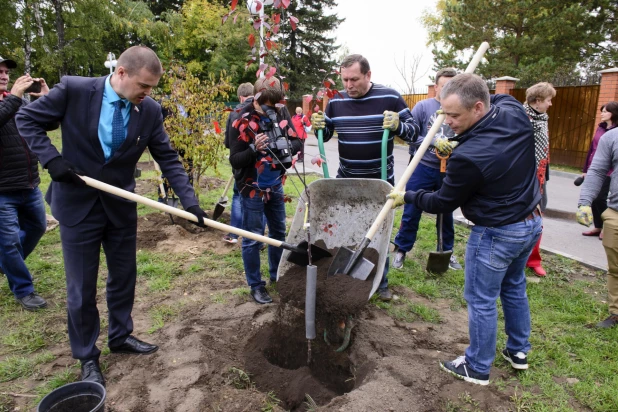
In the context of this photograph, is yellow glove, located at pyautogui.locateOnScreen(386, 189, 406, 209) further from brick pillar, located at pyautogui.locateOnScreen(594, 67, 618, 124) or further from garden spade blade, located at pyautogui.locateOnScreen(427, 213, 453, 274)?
brick pillar, located at pyautogui.locateOnScreen(594, 67, 618, 124)

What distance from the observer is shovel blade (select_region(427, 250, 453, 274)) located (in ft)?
14.4

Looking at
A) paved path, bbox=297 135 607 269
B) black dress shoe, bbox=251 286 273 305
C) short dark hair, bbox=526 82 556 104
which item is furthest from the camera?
paved path, bbox=297 135 607 269

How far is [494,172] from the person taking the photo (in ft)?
7.87

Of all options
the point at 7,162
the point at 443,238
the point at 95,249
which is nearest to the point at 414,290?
the point at 443,238

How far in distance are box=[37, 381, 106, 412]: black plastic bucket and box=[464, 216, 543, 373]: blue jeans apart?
7.26 ft

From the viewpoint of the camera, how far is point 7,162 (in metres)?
3.58

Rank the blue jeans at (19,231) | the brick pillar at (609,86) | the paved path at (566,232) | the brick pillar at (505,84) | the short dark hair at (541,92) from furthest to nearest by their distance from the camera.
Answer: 1. the brick pillar at (505,84)
2. the brick pillar at (609,86)
3. the paved path at (566,232)
4. the short dark hair at (541,92)
5. the blue jeans at (19,231)

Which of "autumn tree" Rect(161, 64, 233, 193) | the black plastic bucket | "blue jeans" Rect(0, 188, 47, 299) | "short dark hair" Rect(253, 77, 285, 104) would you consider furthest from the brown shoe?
"blue jeans" Rect(0, 188, 47, 299)

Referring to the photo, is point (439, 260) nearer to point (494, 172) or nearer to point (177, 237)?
point (494, 172)

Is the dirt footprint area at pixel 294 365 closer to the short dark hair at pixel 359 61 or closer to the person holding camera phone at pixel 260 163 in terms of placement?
the person holding camera phone at pixel 260 163

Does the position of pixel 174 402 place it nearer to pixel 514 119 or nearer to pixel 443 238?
pixel 514 119

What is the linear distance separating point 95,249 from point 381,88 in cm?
259

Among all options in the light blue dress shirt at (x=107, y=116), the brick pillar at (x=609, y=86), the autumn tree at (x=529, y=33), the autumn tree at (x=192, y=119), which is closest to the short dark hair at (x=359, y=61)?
the light blue dress shirt at (x=107, y=116)

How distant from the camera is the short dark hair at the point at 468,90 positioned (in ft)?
7.91
